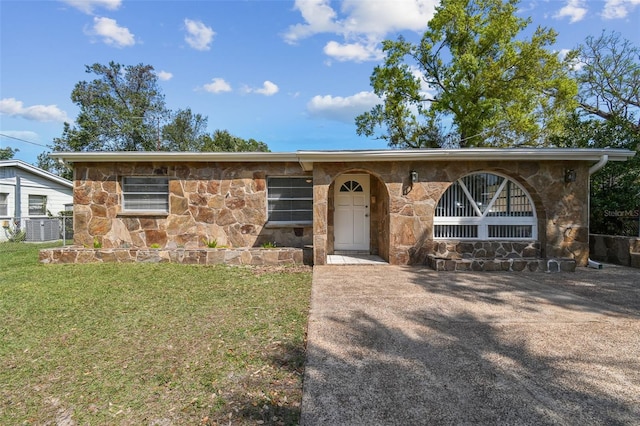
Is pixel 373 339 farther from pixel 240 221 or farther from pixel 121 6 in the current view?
pixel 121 6

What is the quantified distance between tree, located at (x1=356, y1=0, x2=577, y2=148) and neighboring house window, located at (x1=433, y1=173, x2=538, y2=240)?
38.1ft

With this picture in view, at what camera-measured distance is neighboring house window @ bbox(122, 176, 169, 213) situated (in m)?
8.85

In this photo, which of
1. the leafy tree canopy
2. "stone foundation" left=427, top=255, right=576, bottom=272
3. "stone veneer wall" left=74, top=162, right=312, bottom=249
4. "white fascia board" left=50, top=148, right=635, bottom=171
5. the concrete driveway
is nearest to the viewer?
the concrete driveway

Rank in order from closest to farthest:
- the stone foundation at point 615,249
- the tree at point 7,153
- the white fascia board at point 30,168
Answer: the stone foundation at point 615,249, the white fascia board at point 30,168, the tree at point 7,153

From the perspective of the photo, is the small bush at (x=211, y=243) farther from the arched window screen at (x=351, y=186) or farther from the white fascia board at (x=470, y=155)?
the arched window screen at (x=351, y=186)

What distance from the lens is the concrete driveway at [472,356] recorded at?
2.14 metres

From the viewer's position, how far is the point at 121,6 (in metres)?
8.97

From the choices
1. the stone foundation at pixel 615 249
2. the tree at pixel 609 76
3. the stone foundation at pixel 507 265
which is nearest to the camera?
the stone foundation at pixel 507 265

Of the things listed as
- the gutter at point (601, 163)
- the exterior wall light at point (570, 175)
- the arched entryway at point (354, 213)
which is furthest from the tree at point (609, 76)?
the arched entryway at point (354, 213)

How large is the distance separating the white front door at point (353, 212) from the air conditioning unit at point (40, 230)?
11.8m

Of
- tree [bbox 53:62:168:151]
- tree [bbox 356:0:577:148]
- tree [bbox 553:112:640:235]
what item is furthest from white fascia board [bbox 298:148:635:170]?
tree [bbox 53:62:168:151]

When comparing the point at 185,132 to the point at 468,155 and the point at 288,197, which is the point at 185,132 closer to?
the point at 288,197

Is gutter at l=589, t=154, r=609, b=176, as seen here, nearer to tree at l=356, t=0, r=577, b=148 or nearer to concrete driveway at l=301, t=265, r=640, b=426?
concrete driveway at l=301, t=265, r=640, b=426

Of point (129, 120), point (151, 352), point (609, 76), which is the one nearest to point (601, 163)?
A: point (151, 352)
